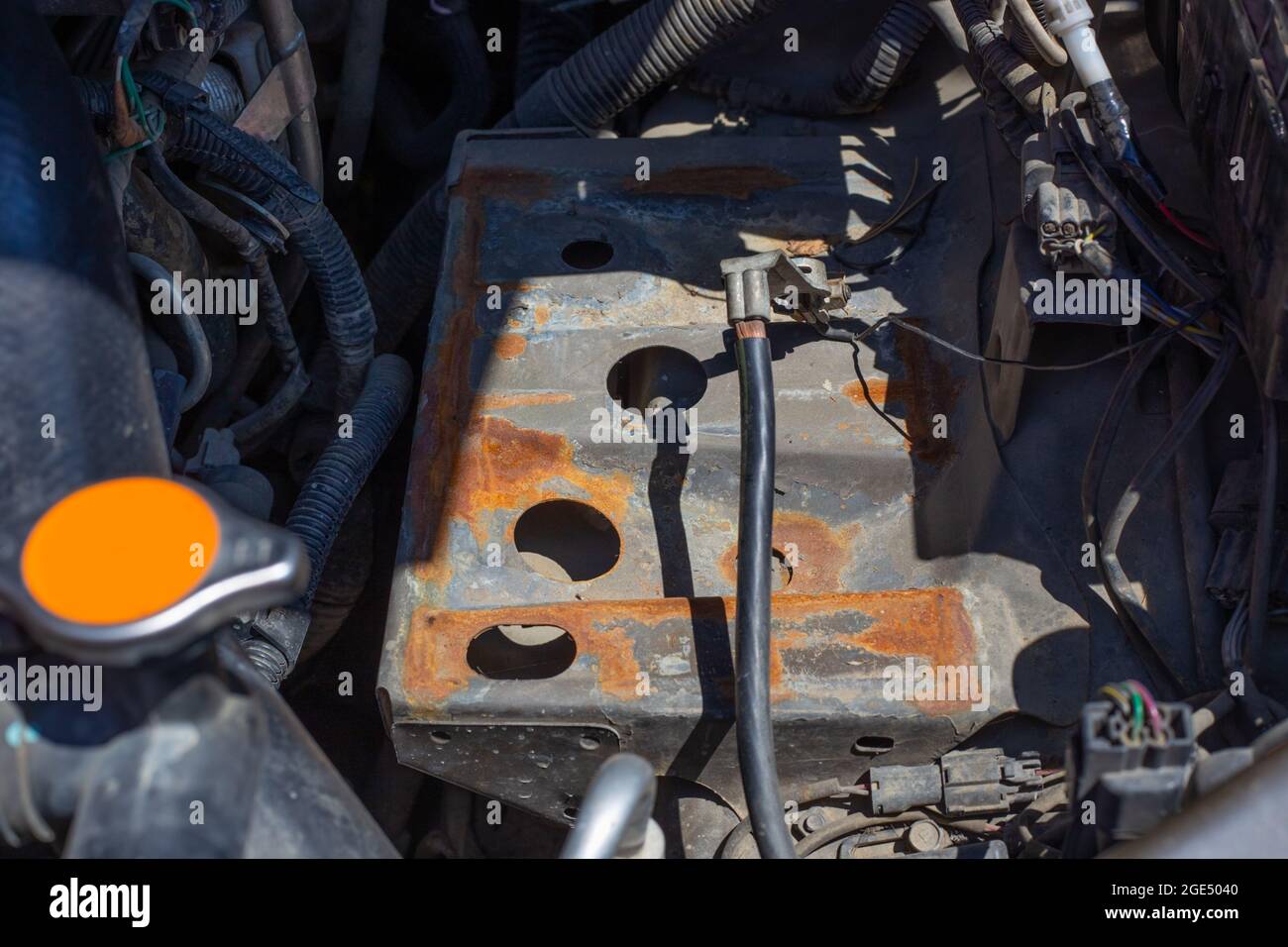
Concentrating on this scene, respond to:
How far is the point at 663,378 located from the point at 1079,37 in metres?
0.73

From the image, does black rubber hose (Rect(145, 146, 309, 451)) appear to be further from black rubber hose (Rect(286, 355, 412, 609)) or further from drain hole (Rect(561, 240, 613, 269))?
drain hole (Rect(561, 240, 613, 269))

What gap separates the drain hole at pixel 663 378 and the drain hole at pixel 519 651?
361 mm

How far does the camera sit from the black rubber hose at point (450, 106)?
2.43m

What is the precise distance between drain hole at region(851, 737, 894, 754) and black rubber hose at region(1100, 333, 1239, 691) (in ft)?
1.01

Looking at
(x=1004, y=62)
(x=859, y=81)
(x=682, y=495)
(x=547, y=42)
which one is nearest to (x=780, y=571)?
(x=682, y=495)

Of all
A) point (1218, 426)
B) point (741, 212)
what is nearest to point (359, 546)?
point (741, 212)

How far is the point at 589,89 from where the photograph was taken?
2121mm

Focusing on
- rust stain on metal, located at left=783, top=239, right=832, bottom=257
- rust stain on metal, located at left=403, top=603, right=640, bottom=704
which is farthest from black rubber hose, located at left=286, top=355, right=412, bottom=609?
rust stain on metal, located at left=783, top=239, right=832, bottom=257

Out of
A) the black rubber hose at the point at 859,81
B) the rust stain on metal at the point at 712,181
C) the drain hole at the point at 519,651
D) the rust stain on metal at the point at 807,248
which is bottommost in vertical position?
the drain hole at the point at 519,651

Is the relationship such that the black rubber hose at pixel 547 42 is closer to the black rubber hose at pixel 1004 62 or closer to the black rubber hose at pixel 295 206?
the black rubber hose at pixel 295 206

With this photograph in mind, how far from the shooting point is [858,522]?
1.70 meters

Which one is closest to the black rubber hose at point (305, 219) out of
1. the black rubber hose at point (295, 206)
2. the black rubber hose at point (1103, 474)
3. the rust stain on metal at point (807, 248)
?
the black rubber hose at point (295, 206)

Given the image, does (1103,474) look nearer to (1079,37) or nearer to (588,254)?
(1079,37)

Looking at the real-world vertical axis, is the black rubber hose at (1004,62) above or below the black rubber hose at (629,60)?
below
